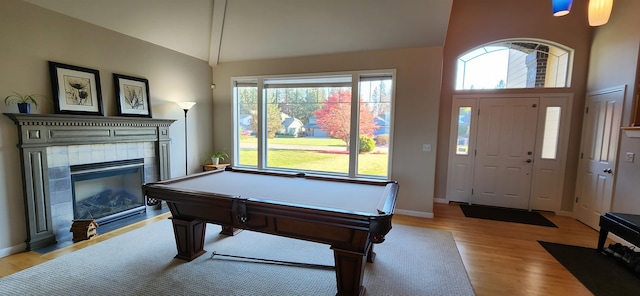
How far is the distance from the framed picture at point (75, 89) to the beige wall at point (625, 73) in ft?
22.1

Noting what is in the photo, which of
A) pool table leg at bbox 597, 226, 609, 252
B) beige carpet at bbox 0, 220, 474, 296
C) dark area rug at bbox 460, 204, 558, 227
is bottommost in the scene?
beige carpet at bbox 0, 220, 474, 296

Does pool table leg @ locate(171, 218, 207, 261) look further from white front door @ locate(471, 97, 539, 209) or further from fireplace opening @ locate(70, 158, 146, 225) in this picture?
white front door @ locate(471, 97, 539, 209)

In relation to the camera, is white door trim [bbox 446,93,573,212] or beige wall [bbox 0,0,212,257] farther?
white door trim [bbox 446,93,573,212]

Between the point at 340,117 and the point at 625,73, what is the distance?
12.5ft

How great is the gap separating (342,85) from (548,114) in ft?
11.4

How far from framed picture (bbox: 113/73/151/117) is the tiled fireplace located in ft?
0.60

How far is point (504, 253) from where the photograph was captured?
2.97m

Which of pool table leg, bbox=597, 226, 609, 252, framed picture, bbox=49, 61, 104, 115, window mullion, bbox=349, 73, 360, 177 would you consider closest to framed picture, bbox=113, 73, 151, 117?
framed picture, bbox=49, 61, 104, 115

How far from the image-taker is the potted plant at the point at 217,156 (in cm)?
496

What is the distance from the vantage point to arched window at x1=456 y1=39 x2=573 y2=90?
4.34m

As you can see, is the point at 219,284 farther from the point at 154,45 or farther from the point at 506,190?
the point at 506,190

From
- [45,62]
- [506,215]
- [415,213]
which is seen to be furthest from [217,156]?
[506,215]

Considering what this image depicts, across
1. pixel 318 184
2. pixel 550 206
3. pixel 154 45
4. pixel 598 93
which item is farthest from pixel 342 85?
pixel 550 206

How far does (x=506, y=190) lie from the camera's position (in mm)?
4637
